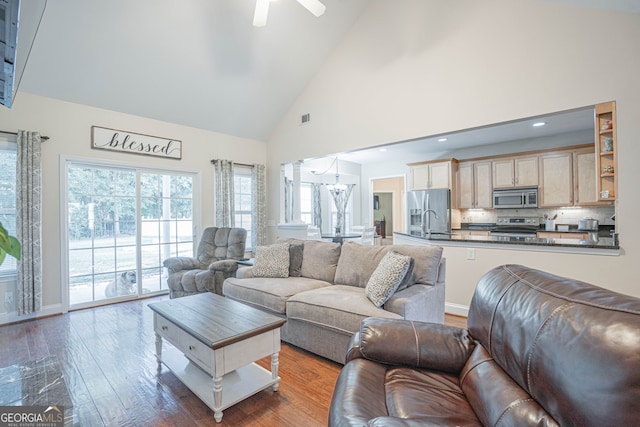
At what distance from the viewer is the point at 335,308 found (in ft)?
7.95

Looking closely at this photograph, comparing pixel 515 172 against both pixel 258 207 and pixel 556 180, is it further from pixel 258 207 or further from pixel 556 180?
pixel 258 207

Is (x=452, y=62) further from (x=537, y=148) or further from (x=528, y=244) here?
(x=537, y=148)

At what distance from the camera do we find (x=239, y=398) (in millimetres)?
1940

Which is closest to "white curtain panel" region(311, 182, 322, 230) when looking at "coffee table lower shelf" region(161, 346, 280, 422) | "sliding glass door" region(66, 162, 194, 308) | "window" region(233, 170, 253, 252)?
"window" region(233, 170, 253, 252)

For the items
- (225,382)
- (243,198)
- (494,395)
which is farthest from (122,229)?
(494,395)

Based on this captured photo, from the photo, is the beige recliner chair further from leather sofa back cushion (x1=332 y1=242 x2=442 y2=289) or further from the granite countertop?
the granite countertop

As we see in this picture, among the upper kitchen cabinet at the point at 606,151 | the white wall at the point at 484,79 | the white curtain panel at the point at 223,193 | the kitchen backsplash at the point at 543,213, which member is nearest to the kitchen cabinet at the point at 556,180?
the kitchen backsplash at the point at 543,213

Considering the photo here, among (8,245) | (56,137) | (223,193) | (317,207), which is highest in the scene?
(56,137)

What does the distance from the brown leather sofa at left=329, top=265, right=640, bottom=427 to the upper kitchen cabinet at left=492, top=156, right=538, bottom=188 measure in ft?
16.9

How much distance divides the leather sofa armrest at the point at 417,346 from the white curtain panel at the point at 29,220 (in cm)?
411

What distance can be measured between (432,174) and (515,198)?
5.41ft

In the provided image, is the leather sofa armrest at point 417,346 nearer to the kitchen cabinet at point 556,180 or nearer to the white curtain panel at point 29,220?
the white curtain panel at point 29,220

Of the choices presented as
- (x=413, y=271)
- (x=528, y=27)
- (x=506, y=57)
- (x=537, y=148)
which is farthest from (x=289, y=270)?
(x=537, y=148)

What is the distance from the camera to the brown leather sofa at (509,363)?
2.57ft
